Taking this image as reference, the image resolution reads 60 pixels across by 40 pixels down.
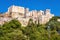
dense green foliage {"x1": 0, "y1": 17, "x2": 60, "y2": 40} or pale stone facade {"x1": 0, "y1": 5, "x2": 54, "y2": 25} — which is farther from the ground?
pale stone facade {"x1": 0, "y1": 5, "x2": 54, "y2": 25}

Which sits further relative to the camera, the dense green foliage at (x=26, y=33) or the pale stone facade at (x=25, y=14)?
the pale stone facade at (x=25, y=14)

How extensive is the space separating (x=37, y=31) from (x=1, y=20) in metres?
12.3

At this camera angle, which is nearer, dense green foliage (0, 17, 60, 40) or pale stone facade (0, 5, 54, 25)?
dense green foliage (0, 17, 60, 40)

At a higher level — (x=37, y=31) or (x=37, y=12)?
(x=37, y=12)

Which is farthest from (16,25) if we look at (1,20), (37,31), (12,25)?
(1,20)

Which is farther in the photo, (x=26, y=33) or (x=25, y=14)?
(x=25, y=14)

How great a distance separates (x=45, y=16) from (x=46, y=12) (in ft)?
15.5

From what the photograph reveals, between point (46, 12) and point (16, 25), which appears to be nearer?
point (16, 25)

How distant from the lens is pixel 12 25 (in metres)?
47.7

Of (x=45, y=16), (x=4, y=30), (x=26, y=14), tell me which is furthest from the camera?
(x=26, y=14)

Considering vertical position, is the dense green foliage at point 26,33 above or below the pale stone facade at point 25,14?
below

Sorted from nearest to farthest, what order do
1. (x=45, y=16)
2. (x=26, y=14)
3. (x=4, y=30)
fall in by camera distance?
1. (x=4, y=30)
2. (x=45, y=16)
3. (x=26, y=14)

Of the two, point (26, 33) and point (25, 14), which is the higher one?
point (25, 14)

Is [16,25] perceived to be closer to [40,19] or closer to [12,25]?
[12,25]
